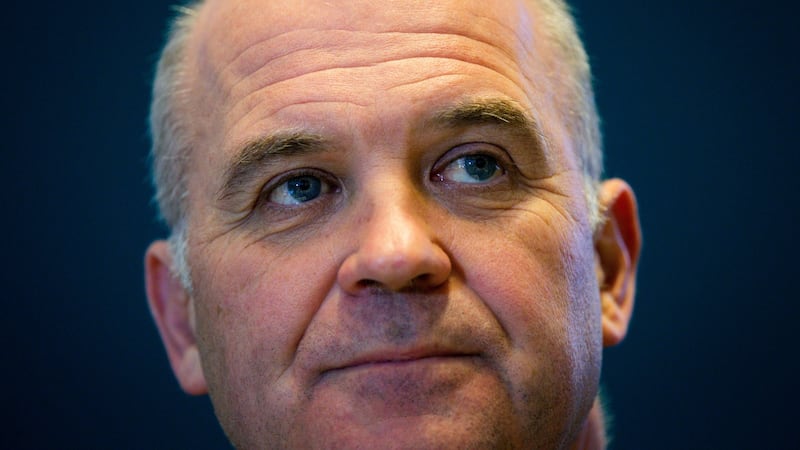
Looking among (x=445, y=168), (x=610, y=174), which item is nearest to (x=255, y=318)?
(x=445, y=168)

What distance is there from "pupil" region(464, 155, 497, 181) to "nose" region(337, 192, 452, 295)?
0.19 metres

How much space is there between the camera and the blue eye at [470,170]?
1.63 m

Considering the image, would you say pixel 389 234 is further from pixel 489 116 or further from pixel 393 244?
pixel 489 116

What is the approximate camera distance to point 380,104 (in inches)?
60.8

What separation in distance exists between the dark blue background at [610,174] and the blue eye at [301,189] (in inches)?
48.6

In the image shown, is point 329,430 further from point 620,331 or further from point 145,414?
point 145,414

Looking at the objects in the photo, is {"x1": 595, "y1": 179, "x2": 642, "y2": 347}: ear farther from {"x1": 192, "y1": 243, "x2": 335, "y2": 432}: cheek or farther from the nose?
{"x1": 192, "y1": 243, "x2": 335, "y2": 432}: cheek

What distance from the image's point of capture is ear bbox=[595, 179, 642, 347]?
6.35ft

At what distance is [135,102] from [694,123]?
6.00 feet

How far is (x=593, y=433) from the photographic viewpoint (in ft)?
6.48

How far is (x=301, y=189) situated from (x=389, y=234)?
292 millimetres

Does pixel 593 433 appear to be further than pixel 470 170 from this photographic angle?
Yes

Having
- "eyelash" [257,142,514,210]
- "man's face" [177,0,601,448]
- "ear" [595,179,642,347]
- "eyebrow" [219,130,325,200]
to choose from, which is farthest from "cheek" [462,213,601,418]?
"eyebrow" [219,130,325,200]

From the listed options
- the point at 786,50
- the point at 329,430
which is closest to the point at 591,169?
the point at 329,430
